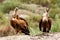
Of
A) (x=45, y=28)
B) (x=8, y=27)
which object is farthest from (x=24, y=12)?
(x=45, y=28)

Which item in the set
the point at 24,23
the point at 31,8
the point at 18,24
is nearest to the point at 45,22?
the point at 24,23

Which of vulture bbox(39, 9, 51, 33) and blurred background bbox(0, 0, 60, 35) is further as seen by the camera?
blurred background bbox(0, 0, 60, 35)

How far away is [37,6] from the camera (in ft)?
68.5

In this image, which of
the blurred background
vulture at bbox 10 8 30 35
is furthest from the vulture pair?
the blurred background

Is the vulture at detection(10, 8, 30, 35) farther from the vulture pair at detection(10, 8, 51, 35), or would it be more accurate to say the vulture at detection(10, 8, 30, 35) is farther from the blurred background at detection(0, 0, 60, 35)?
the blurred background at detection(0, 0, 60, 35)

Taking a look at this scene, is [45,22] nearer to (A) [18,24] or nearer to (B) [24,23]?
(B) [24,23]

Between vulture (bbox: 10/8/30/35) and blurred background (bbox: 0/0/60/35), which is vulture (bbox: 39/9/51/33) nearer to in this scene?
vulture (bbox: 10/8/30/35)

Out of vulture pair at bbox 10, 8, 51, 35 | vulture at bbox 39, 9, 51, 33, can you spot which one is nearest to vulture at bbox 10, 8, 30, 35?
vulture pair at bbox 10, 8, 51, 35

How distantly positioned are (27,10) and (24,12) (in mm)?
997

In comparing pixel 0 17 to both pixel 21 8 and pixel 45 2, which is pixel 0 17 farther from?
pixel 45 2

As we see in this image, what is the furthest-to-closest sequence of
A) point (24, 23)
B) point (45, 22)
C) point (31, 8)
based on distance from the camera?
point (31, 8) → point (24, 23) → point (45, 22)

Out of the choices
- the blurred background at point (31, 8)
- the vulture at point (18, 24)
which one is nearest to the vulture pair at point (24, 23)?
the vulture at point (18, 24)

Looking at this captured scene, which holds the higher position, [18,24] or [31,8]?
[18,24]

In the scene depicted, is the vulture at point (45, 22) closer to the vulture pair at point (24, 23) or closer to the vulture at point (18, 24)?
the vulture pair at point (24, 23)
